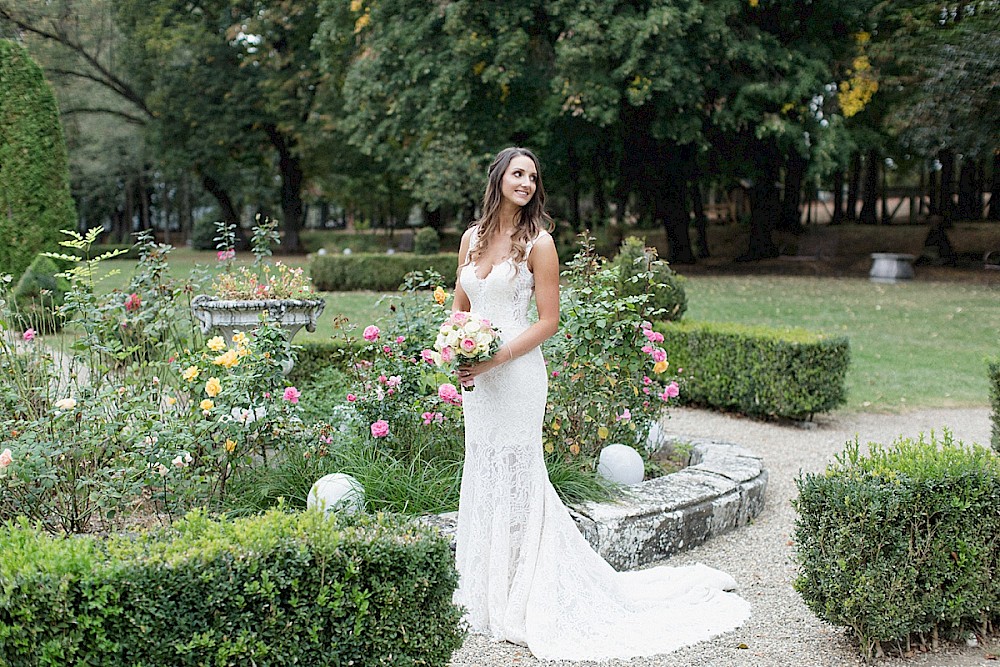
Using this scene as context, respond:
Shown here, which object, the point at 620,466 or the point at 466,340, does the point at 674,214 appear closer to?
the point at 620,466

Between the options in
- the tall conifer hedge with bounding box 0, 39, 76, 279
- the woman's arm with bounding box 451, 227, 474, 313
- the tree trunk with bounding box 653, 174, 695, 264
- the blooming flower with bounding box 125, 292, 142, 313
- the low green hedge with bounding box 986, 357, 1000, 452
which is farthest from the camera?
the tree trunk with bounding box 653, 174, 695, 264

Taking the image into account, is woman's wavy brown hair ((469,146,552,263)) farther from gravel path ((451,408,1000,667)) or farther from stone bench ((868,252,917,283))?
stone bench ((868,252,917,283))

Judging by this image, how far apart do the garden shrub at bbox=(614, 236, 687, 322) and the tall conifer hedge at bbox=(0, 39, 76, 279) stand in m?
10.8

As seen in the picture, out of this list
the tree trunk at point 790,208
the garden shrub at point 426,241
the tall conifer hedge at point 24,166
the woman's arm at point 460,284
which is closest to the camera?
the woman's arm at point 460,284

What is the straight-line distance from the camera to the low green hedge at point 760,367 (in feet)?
25.3

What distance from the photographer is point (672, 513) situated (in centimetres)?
473

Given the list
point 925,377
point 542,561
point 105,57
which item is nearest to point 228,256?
point 542,561

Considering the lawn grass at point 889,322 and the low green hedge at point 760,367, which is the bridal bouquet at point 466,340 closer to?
the low green hedge at point 760,367

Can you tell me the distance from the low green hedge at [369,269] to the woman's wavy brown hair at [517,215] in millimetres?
14926

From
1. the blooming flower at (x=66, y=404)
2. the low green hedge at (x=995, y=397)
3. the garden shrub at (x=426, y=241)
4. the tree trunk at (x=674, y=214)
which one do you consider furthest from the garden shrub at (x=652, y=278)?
the tree trunk at (x=674, y=214)

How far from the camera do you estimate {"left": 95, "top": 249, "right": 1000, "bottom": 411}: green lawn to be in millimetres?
9789

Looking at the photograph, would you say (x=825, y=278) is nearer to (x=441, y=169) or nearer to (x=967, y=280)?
(x=967, y=280)

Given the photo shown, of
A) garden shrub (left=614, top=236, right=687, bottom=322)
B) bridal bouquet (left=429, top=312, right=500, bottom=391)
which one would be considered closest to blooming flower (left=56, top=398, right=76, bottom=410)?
bridal bouquet (left=429, top=312, right=500, bottom=391)

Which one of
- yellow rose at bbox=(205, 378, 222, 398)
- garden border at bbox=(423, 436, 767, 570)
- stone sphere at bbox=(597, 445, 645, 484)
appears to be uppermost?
yellow rose at bbox=(205, 378, 222, 398)
